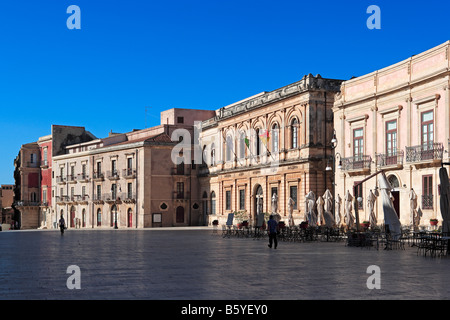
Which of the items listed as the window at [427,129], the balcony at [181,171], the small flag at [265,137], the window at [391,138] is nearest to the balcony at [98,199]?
the balcony at [181,171]

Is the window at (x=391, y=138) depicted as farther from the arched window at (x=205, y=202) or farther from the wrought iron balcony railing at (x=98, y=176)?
the wrought iron balcony railing at (x=98, y=176)

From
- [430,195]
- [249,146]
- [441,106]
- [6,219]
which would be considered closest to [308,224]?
[430,195]

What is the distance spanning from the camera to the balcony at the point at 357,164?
3438cm

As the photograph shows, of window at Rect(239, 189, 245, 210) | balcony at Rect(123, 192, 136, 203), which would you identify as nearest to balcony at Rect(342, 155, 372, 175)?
window at Rect(239, 189, 245, 210)

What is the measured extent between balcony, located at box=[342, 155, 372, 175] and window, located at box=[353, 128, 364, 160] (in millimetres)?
198

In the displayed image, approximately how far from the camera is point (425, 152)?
29688 mm

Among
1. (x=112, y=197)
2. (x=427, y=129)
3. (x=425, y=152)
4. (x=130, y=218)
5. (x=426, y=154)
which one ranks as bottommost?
(x=130, y=218)

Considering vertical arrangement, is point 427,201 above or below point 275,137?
below

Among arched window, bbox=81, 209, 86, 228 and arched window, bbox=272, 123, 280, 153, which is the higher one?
arched window, bbox=272, 123, 280, 153

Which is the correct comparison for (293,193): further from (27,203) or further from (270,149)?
(27,203)

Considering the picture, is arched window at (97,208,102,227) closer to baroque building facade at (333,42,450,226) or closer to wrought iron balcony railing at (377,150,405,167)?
baroque building facade at (333,42,450,226)

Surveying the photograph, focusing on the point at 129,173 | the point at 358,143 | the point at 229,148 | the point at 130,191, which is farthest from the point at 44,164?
the point at 358,143

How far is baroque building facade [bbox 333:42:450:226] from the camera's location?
29.1m

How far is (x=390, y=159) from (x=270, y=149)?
14649mm
